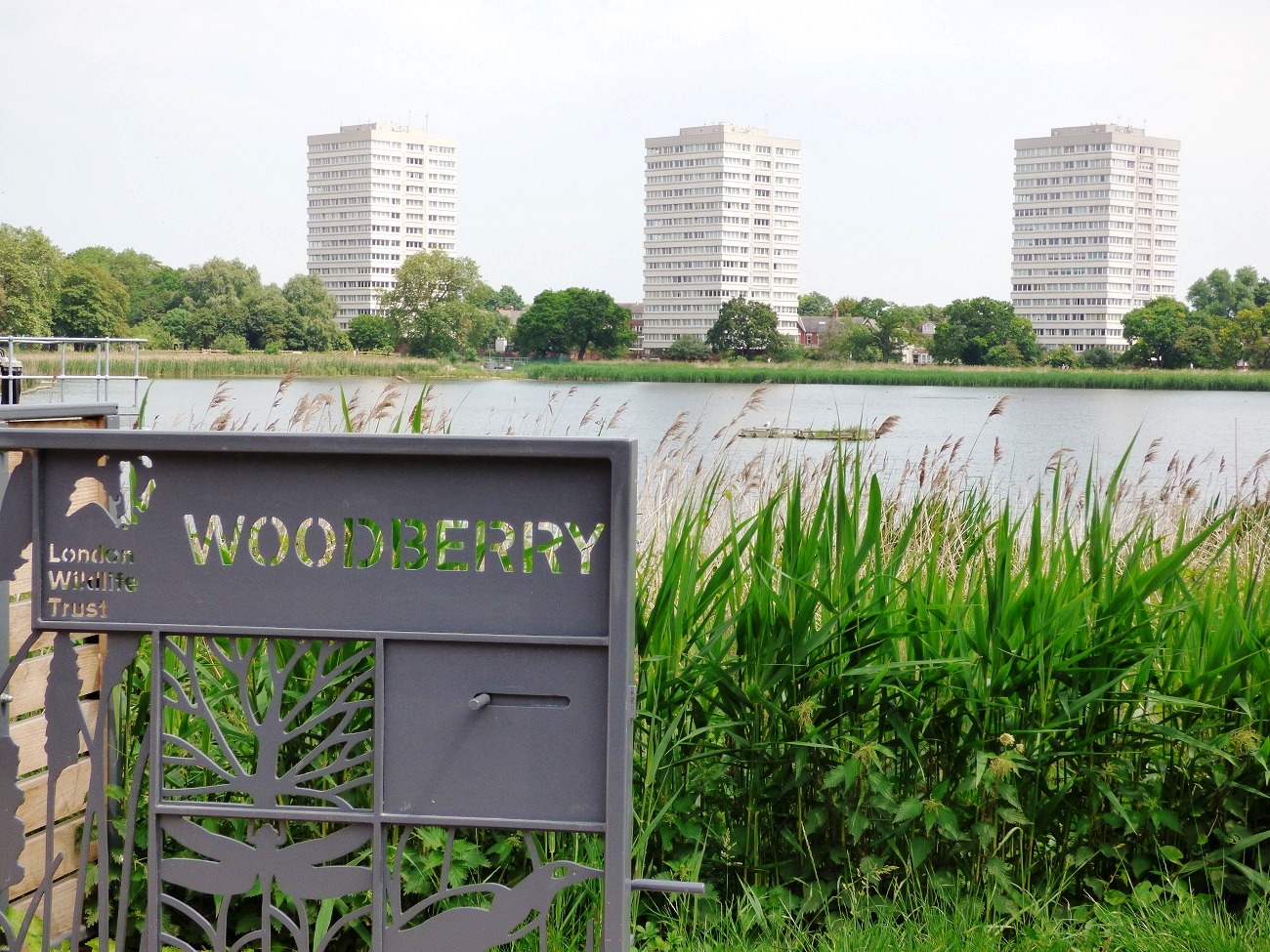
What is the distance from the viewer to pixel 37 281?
165 ft

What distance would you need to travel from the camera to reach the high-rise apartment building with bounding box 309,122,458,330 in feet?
226

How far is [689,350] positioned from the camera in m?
54.9

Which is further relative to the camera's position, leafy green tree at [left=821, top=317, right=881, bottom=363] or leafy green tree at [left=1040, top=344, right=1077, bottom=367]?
leafy green tree at [left=821, top=317, right=881, bottom=363]

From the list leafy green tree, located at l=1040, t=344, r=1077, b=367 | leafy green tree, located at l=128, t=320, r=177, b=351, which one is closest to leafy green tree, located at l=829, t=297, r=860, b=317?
leafy green tree, located at l=1040, t=344, r=1077, b=367

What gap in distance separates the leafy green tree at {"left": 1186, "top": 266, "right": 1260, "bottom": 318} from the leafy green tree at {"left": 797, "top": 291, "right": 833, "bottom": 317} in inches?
1077

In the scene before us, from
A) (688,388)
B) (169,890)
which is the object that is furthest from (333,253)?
(169,890)

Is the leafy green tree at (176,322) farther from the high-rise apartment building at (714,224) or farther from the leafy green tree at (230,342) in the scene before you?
the high-rise apartment building at (714,224)

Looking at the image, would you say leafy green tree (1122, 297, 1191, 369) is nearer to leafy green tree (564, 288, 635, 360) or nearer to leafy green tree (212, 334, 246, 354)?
leafy green tree (564, 288, 635, 360)

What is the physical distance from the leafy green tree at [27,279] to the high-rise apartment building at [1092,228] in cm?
5332

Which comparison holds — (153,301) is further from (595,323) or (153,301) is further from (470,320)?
(595,323)

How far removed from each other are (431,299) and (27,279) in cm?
1844

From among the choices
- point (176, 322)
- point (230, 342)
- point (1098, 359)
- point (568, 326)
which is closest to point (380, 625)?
point (230, 342)

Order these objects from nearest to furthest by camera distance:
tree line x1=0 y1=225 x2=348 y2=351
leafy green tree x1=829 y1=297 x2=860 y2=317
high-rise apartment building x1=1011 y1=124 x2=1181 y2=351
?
tree line x1=0 y1=225 x2=348 y2=351
high-rise apartment building x1=1011 y1=124 x2=1181 y2=351
leafy green tree x1=829 y1=297 x2=860 y2=317

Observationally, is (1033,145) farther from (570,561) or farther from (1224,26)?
(570,561)
